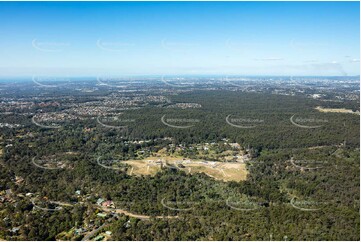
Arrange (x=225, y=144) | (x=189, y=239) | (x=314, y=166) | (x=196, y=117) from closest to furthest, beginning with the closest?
1. (x=189, y=239)
2. (x=314, y=166)
3. (x=225, y=144)
4. (x=196, y=117)

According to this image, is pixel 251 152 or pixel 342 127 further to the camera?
pixel 342 127

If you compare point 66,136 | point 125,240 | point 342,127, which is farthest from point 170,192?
point 342,127

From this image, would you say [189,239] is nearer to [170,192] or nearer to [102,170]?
[170,192]

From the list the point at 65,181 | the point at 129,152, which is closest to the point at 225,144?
the point at 129,152

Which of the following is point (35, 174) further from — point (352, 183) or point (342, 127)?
point (342, 127)

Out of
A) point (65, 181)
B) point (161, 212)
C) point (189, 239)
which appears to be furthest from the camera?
point (65, 181)

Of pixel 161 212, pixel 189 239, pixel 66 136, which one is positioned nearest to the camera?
pixel 189 239
